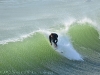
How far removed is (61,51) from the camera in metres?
18.9

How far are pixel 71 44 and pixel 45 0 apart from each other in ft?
91.4

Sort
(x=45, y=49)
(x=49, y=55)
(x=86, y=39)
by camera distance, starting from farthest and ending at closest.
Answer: (x=86, y=39), (x=45, y=49), (x=49, y=55)

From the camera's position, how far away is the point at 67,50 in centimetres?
1920

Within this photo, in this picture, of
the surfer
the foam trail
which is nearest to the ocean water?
the foam trail

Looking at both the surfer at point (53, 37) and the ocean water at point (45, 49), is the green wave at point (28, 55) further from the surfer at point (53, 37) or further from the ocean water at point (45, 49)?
the surfer at point (53, 37)

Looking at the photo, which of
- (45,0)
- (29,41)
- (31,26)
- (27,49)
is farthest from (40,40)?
(45,0)

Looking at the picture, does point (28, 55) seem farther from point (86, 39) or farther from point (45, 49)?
point (86, 39)

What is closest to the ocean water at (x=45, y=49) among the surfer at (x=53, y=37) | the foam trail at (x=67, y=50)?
the foam trail at (x=67, y=50)

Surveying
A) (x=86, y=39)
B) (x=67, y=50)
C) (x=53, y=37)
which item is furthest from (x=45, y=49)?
(x=86, y=39)

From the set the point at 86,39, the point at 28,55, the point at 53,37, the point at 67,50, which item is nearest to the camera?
the point at 28,55

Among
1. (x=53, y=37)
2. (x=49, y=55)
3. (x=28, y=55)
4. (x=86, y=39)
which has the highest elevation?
(x=53, y=37)

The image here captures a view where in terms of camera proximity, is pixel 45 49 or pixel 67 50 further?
pixel 67 50

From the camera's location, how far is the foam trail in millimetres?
18469

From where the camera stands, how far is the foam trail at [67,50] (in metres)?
18.5
